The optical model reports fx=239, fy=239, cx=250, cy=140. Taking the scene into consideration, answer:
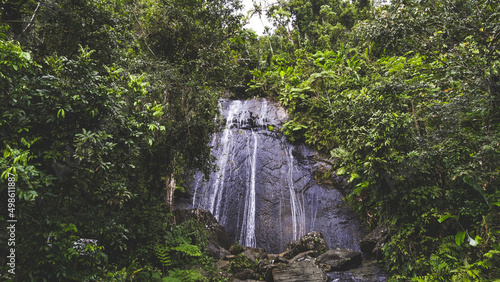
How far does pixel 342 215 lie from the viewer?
9.02 m

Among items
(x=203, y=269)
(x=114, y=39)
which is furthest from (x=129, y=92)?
(x=203, y=269)

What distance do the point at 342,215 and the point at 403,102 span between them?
16.2 ft

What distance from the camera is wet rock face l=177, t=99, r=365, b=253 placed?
8.98 metres

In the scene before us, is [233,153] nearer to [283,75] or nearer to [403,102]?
[283,75]

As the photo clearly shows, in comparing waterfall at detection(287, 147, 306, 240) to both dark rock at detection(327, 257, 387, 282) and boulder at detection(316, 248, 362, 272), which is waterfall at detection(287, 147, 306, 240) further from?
dark rock at detection(327, 257, 387, 282)

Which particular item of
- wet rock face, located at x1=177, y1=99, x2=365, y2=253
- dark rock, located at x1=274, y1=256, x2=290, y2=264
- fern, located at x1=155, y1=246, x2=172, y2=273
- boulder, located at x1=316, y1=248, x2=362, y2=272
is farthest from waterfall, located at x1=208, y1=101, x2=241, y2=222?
boulder, located at x1=316, y1=248, x2=362, y2=272

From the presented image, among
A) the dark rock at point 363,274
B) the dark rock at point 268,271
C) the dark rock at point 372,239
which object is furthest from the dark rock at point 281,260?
the dark rock at point 372,239

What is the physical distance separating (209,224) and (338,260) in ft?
13.6

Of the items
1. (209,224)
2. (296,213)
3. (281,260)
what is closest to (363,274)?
(281,260)

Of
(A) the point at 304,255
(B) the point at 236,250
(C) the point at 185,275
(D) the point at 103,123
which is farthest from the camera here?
(B) the point at 236,250

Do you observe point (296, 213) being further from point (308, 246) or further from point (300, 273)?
point (300, 273)

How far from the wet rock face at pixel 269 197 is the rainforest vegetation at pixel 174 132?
168 centimetres

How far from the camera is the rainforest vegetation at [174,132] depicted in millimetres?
3043

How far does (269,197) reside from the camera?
33.3 ft
